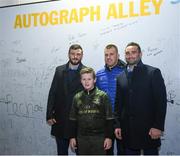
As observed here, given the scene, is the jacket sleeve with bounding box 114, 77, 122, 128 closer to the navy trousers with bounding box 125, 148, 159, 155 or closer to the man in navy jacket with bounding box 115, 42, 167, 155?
the man in navy jacket with bounding box 115, 42, 167, 155

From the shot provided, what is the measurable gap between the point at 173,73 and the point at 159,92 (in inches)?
7.6

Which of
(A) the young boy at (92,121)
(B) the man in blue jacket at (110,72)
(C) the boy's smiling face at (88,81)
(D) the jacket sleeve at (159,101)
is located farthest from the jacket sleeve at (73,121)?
(D) the jacket sleeve at (159,101)

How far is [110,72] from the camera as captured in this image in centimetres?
295

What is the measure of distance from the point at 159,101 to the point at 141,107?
0.49ft

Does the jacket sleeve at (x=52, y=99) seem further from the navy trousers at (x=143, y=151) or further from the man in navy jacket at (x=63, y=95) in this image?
the navy trousers at (x=143, y=151)

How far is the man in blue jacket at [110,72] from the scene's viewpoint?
2.91m

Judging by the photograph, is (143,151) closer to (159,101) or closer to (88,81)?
(159,101)

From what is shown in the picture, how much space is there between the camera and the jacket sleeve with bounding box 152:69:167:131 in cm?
265

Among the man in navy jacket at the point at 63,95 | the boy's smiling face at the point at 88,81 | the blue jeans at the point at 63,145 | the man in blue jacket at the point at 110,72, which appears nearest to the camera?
the boy's smiling face at the point at 88,81

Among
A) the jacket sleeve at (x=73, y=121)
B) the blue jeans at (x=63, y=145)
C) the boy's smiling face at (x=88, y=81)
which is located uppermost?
the boy's smiling face at (x=88, y=81)

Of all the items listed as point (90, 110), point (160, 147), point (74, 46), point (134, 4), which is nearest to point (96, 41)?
point (74, 46)

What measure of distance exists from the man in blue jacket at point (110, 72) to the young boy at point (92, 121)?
0.47 ft
